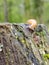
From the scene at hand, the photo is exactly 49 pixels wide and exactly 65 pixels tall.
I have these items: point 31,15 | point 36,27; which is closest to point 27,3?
point 31,15

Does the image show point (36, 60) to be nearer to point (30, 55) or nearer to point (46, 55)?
point (30, 55)

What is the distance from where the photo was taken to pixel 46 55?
4797 mm

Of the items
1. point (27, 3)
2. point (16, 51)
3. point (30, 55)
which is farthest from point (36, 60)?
point (27, 3)

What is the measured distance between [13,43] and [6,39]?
131 mm

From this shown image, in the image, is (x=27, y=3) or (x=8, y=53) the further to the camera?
(x=27, y=3)

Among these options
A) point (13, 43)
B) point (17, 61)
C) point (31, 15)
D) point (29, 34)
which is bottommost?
point (17, 61)

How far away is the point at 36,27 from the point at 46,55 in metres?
0.59

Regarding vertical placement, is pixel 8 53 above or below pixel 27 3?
below

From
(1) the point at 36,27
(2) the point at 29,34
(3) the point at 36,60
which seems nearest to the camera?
(3) the point at 36,60

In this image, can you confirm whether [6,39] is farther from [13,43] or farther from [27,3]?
[27,3]

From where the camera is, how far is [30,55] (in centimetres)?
431

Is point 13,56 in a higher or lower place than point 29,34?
lower

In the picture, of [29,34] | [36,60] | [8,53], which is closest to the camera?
[8,53]

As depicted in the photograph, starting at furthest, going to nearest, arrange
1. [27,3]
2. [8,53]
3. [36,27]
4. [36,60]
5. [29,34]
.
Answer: [27,3] < [36,27] < [29,34] < [36,60] < [8,53]
